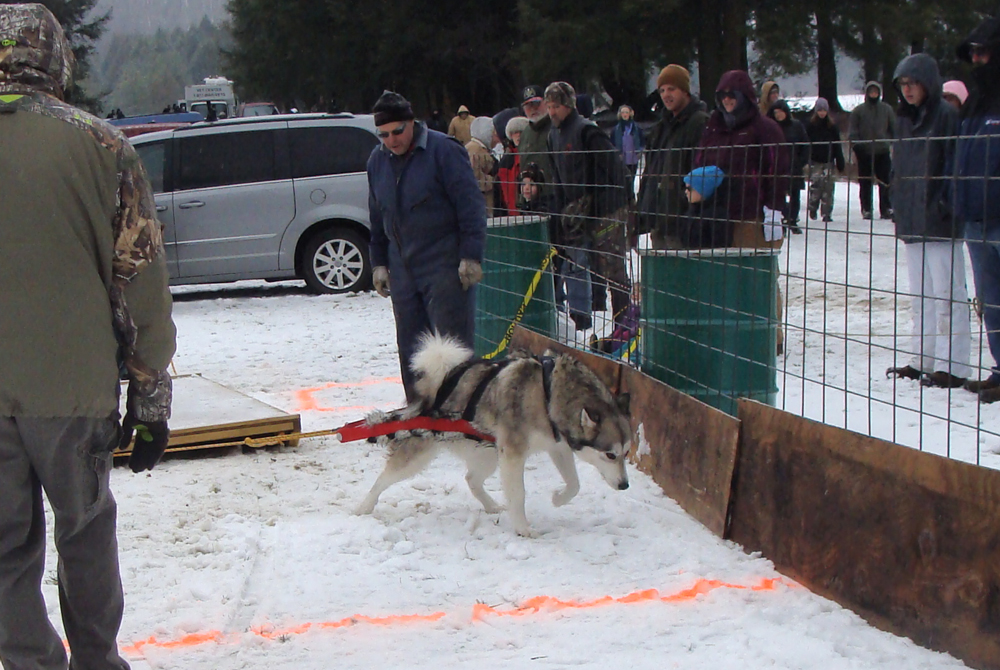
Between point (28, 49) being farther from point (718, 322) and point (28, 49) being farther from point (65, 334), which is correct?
point (718, 322)

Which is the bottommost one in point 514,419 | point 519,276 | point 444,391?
point 514,419

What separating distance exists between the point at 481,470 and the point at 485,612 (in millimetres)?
1199

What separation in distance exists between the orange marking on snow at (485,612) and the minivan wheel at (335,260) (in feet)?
27.3

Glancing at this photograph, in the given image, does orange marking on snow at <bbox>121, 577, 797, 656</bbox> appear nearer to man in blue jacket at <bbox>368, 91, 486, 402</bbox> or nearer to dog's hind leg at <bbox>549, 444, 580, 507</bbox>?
dog's hind leg at <bbox>549, 444, 580, 507</bbox>

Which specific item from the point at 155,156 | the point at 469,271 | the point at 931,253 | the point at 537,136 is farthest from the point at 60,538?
the point at 155,156

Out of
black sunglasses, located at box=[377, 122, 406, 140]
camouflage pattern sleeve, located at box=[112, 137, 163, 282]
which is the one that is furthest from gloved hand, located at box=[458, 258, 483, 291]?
camouflage pattern sleeve, located at box=[112, 137, 163, 282]

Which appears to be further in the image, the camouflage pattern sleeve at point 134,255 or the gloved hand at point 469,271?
the gloved hand at point 469,271

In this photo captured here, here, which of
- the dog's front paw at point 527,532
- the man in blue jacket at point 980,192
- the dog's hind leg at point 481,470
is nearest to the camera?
the dog's front paw at point 527,532

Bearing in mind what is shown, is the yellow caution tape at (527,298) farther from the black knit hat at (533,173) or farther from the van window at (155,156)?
the van window at (155,156)

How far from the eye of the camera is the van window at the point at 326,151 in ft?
39.2

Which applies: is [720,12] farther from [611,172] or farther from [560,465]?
[560,465]

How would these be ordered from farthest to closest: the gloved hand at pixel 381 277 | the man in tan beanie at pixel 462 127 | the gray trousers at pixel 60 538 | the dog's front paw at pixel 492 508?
the man in tan beanie at pixel 462 127 < the gloved hand at pixel 381 277 < the dog's front paw at pixel 492 508 < the gray trousers at pixel 60 538

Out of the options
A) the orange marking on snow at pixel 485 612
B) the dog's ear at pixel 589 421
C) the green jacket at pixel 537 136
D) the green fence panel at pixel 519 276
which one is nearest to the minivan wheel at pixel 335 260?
the green jacket at pixel 537 136

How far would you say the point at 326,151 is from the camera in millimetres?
11945
